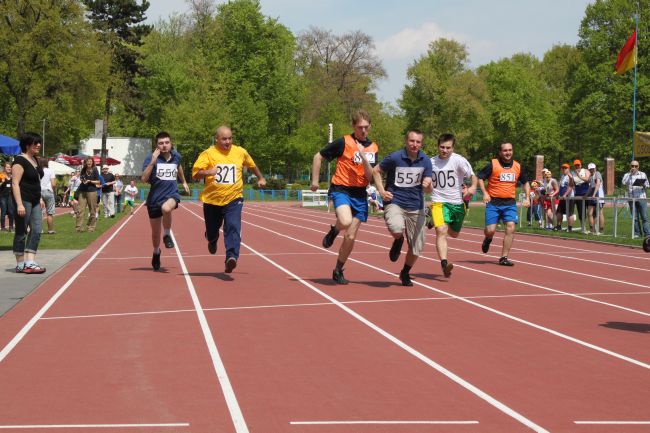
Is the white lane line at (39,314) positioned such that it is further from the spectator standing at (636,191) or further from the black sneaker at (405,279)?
the spectator standing at (636,191)

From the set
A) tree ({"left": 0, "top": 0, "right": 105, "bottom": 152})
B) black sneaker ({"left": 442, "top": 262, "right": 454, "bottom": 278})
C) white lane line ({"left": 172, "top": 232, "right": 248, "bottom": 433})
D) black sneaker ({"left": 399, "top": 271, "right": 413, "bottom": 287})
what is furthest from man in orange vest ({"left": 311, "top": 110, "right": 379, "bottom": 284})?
tree ({"left": 0, "top": 0, "right": 105, "bottom": 152})

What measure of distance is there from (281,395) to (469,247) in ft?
44.4

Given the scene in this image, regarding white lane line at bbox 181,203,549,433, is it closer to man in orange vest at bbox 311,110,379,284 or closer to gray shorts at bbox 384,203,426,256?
man in orange vest at bbox 311,110,379,284

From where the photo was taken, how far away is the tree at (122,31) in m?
64.8

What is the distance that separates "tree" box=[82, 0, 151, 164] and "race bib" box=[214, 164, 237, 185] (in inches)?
2148

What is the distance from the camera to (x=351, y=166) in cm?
1076

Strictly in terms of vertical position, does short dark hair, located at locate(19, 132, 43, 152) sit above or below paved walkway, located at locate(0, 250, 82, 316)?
above

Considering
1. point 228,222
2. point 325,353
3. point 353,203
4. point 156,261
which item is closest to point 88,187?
point 156,261

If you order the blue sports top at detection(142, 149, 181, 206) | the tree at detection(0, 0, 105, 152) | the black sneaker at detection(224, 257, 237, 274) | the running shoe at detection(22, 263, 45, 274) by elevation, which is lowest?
the running shoe at detection(22, 263, 45, 274)

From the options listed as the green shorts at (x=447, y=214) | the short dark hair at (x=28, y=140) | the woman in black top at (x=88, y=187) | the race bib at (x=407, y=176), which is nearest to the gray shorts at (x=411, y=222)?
the race bib at (x=407, y=176)

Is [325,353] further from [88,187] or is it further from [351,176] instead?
[88,187]

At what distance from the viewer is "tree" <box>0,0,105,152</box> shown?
41.0 meters

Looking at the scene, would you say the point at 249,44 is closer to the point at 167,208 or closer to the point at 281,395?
the point at 167,208

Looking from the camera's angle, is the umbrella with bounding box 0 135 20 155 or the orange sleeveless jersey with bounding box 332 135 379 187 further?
the umbrella with bounding box 0 135 20 155
